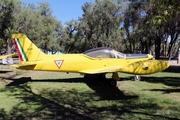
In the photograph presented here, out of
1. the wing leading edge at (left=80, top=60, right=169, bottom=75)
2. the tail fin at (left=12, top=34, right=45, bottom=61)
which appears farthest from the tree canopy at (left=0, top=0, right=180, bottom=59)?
the tail fin at (left=12, top=34, right=45, bottom=61)

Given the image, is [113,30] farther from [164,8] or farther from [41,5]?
[164,8]

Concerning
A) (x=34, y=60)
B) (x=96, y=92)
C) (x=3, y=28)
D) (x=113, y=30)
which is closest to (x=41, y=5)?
(x=113, y=30)

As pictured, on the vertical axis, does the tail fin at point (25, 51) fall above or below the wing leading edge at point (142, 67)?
above

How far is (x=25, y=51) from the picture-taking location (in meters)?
11.3

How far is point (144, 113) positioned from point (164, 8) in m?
3.05

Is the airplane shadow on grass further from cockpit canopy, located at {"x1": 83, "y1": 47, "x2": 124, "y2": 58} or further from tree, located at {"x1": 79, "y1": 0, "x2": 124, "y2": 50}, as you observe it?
tree, located at {"x1": 79, "y1": 0, "x2": 124, "y2": 50}

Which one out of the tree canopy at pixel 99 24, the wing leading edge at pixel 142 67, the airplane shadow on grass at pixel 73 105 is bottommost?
the airplane shadow on grass at pixel 73 105

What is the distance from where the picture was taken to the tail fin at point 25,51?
36.9 feet

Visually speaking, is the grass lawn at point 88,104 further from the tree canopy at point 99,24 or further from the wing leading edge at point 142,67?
the tree canopy at point 99,24

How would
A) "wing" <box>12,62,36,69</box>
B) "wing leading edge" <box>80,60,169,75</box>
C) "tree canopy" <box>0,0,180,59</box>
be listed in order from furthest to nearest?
"tree canopy" <box>0,0,180,59</box> → "wing" <box>12,62,36,69</box> → "wing leading edge" <box>80,60,169,75</box>

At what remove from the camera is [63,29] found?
56.9 metres

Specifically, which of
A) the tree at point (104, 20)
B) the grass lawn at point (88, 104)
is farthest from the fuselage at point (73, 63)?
the tree at point (104, 20)

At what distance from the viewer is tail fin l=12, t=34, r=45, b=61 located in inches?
443

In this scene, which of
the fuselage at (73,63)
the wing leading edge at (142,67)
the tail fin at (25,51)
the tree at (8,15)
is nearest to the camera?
the wing leading edge at (142,67)
